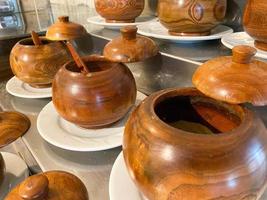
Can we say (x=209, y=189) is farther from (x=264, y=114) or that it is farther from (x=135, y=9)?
(x=135, y=9)

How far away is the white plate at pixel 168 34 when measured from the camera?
0.61 metres

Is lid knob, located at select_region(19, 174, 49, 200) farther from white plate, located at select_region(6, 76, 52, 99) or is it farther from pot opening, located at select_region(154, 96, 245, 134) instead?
white plate, located at select_region(6, 76, 52, 99)

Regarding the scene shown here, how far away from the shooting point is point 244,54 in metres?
0.31

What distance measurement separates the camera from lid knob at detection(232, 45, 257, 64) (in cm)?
31

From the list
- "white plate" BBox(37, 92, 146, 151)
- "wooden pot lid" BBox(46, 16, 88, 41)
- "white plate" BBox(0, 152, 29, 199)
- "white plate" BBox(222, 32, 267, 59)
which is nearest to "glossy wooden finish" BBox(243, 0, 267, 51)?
"white plate" BBox(222, 32, 267, 59)

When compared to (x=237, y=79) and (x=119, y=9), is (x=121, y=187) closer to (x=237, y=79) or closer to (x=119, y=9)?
(x=237, y=79)

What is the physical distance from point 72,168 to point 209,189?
27 cm

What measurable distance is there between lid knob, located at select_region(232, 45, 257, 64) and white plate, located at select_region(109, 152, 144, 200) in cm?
22

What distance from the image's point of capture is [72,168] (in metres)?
0.46

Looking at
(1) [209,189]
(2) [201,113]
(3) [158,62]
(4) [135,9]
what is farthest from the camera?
(4) [135,9]

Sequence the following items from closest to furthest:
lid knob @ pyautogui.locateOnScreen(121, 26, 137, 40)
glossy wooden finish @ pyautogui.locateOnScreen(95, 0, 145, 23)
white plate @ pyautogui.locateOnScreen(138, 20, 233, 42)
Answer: lid knob @ pyautogui.locateOnScreen(121, 26, 137, 40) < white plate @ pyautogui.locateOnScreen(138, 20, 233, 42) < glossy wooden finish @ pyautogui.locateOnScreen(95, 0, 145, 23)

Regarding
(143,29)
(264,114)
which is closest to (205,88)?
(264,114)

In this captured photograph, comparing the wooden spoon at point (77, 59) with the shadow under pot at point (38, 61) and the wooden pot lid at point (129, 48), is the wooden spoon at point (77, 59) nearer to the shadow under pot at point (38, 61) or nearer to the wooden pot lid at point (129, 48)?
the wooden pot lid at point (129, 48)

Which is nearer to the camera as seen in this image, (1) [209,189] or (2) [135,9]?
(1) [209,189]
